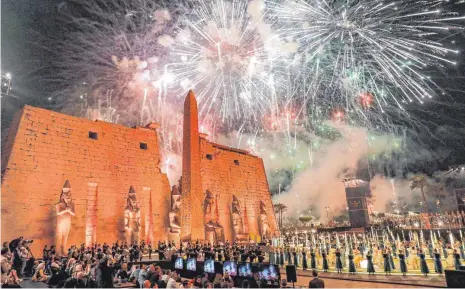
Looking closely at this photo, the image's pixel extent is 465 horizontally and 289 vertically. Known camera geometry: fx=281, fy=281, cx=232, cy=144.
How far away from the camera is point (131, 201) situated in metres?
19.7

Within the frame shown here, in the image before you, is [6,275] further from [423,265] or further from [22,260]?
[423,265]

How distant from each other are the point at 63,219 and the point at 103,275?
1116 centimetres

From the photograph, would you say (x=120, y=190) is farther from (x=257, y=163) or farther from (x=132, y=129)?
(x=257, y=163)

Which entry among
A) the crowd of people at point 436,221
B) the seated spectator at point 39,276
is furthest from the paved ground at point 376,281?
the crowd of people at point 436,221

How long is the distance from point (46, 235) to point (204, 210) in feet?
36.3

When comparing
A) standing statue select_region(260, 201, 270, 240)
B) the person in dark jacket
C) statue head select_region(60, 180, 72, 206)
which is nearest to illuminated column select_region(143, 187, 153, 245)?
statue head select_region(60, 180, 72, 206)

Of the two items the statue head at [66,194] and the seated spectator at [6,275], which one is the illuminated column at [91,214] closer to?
the statue head at [66,194]

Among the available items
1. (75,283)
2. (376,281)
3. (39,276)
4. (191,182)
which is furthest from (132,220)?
(376,281)

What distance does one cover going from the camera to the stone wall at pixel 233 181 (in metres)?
27.1

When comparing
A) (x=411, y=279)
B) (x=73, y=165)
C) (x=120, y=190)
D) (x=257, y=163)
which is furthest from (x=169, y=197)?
(x=411, y=279)

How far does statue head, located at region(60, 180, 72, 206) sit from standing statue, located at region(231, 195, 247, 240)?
46.4 ft

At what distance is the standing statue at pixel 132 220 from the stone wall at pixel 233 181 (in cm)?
791

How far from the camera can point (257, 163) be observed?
3403 centimetres

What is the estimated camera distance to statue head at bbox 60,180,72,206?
652 inches
